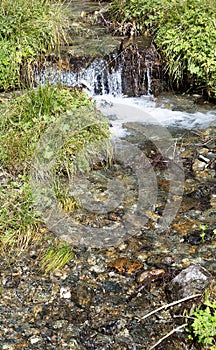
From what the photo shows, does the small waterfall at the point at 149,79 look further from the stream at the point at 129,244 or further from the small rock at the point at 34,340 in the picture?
the small rock at the point at 34,340

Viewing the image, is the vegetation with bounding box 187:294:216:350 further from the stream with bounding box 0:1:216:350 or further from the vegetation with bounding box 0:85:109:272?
the vegetation with bounding box 0:85:109:272

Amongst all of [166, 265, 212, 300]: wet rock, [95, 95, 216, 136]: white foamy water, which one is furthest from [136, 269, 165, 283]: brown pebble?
[95, 95, 216, 136]: white foamy water

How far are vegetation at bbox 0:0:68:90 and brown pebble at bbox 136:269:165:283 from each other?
383 cm

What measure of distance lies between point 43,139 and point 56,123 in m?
0.31

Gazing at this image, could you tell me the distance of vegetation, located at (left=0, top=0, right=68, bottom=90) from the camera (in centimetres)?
724

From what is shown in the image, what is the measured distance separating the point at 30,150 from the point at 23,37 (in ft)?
9.39

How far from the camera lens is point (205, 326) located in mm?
3383

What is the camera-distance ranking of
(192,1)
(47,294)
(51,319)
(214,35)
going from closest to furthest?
1. (51,319)
2. (47,294)
3. (214,35)
4. (192,1)

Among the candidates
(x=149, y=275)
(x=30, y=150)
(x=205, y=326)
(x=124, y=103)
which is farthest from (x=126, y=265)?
(x=124, y=103)

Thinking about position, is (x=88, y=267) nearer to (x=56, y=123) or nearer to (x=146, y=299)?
(x=146, y=299)

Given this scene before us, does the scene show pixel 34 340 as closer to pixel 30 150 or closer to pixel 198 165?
pixel 30 150

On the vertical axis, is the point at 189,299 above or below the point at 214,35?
below

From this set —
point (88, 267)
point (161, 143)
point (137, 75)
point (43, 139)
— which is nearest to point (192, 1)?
point (137, 75)

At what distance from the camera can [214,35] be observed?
7.39 metres
